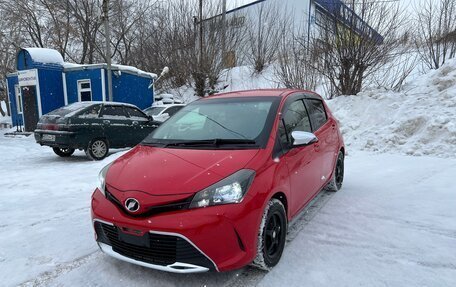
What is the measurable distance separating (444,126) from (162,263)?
7.99m

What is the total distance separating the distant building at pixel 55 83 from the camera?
54.2ft

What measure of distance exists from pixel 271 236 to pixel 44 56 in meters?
17.2

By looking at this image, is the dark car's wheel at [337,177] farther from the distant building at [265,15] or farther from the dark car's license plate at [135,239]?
the distant building at [265,15]

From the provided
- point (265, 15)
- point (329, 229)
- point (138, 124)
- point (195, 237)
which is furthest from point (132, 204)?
point (265, 15)

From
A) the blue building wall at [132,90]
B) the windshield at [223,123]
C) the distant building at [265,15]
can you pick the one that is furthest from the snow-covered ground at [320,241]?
the distant building at [265,15]

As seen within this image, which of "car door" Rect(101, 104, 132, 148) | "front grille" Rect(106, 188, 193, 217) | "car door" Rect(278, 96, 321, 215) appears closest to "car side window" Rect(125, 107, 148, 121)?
"car door" Rect(101, 104, 132, 148)

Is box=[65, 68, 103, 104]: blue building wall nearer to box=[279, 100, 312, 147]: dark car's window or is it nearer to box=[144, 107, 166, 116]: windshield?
box=[144, 107, 166, 116]: windshield

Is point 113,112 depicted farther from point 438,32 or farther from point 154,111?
point 438,32

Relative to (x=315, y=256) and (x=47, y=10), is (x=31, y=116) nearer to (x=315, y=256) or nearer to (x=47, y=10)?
(x=47, y=10)

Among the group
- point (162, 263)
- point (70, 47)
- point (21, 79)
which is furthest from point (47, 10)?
point (162, 263)

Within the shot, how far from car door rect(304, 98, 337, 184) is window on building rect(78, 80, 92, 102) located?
49.1 feet

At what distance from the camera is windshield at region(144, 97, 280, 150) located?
11.0 ft

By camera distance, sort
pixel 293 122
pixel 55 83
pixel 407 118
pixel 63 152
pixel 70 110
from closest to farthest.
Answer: pixel 293 122 → pixel 70 110 → pixel 407 118 → pixel 63 152 → pixel 55 83

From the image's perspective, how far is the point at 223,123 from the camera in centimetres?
368
